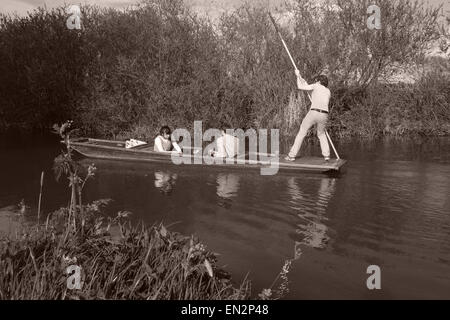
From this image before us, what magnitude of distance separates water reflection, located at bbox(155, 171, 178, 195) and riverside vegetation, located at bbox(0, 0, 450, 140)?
277 inches

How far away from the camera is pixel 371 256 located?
6.85 m

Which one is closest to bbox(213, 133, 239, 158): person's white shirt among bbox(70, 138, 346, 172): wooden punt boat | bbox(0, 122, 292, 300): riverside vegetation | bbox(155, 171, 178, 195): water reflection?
bbox(70, 138, 346, 172): wooden punt boat

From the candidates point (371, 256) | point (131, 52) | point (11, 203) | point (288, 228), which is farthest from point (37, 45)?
point (371, 256)

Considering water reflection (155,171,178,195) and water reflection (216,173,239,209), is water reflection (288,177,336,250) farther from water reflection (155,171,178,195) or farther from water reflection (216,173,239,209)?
water reflection (155,171,178,195)

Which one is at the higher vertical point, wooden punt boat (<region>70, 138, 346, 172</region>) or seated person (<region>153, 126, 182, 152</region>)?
seated person (<region>153, 126, 182, 152</region>)

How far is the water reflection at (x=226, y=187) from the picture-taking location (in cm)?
991

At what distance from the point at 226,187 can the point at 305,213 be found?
2538mm

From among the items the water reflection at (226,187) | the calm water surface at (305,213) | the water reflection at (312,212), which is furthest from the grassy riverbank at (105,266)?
the water reflection at (226,187)

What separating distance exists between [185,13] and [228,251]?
15.2 m

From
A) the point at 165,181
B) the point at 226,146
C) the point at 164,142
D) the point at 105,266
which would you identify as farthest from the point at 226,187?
the point at 105,266

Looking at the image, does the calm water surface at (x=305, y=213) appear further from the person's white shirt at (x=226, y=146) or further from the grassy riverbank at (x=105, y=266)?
the grassy riverbank at (x=105, y=266)

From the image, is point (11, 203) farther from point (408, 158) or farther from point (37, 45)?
point (37, 45)

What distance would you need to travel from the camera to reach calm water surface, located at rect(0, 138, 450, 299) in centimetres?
626

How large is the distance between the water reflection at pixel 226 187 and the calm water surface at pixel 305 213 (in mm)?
21
